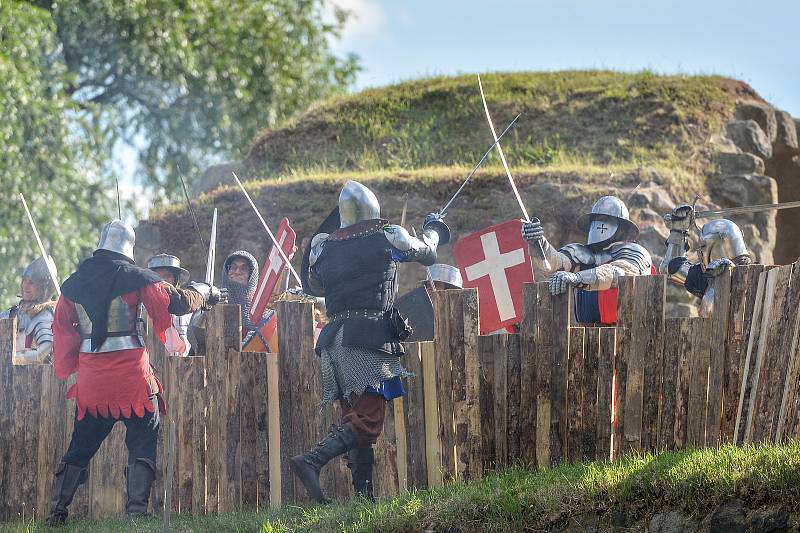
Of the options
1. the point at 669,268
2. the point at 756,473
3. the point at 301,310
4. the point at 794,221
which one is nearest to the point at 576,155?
the point at 794,221

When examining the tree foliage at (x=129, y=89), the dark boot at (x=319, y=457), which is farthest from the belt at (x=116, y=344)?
the tree foliage at (x=129, y=89)

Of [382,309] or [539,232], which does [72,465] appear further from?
[539,232]

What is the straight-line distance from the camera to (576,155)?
56.4 feet

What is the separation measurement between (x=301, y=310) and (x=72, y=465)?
1776 mm

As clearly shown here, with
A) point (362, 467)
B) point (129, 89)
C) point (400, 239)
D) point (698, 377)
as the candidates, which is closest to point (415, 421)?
point (362, 467)

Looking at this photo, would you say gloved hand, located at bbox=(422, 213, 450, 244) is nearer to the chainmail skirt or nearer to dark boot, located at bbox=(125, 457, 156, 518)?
the chainmail skirt

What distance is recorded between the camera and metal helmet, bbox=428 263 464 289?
990cm

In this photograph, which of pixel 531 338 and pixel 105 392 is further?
pixel 105 392

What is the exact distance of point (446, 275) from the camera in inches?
391

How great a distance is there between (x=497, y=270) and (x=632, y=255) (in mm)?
957

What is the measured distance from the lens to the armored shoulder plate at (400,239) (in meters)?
7.26

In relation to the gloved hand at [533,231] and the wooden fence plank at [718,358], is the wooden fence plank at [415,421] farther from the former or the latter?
the wooden fence plank at [718,358]

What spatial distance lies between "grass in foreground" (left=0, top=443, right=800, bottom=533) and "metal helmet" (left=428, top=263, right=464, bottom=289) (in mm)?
3014

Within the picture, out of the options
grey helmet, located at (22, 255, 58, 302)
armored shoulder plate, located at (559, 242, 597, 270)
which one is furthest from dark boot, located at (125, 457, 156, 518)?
armored shoulder plate, located at (559, 242, 597, 270)
